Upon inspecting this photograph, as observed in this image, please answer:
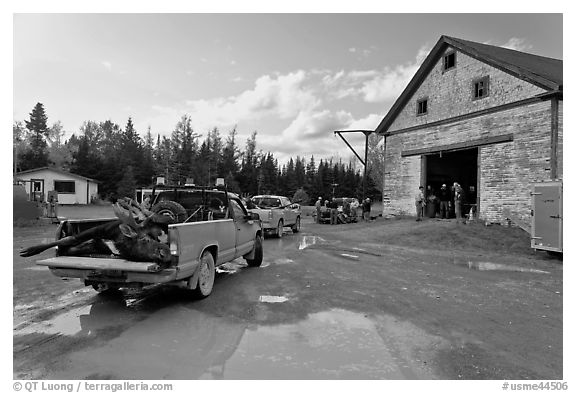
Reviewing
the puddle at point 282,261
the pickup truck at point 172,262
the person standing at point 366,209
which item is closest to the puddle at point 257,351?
the pickup truck at point 172,262

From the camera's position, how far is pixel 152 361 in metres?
3.82

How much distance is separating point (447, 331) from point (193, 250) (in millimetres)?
3682

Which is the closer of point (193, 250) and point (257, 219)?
point (193, 250)

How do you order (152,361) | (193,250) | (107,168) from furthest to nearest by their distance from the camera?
1. (107,168)
2. (193,250)
3. (152,361)

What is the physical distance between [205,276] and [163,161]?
55239 mm

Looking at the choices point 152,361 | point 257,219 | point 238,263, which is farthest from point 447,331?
point 238,263

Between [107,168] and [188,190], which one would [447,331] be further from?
[107,168]

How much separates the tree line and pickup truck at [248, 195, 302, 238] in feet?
105

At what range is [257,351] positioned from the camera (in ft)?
13.4

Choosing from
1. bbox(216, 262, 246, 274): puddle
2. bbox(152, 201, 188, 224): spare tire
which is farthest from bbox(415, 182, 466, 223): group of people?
bbox(152, 201, 188, 224): spare tire

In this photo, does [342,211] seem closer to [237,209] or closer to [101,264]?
[237,209]

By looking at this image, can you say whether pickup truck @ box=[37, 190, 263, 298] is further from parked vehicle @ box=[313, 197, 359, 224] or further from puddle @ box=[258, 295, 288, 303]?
parked vehicle @ box=[313, 197, 359, 224]

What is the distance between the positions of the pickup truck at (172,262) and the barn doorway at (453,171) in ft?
56.2

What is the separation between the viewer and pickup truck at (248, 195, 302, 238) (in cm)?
1562
